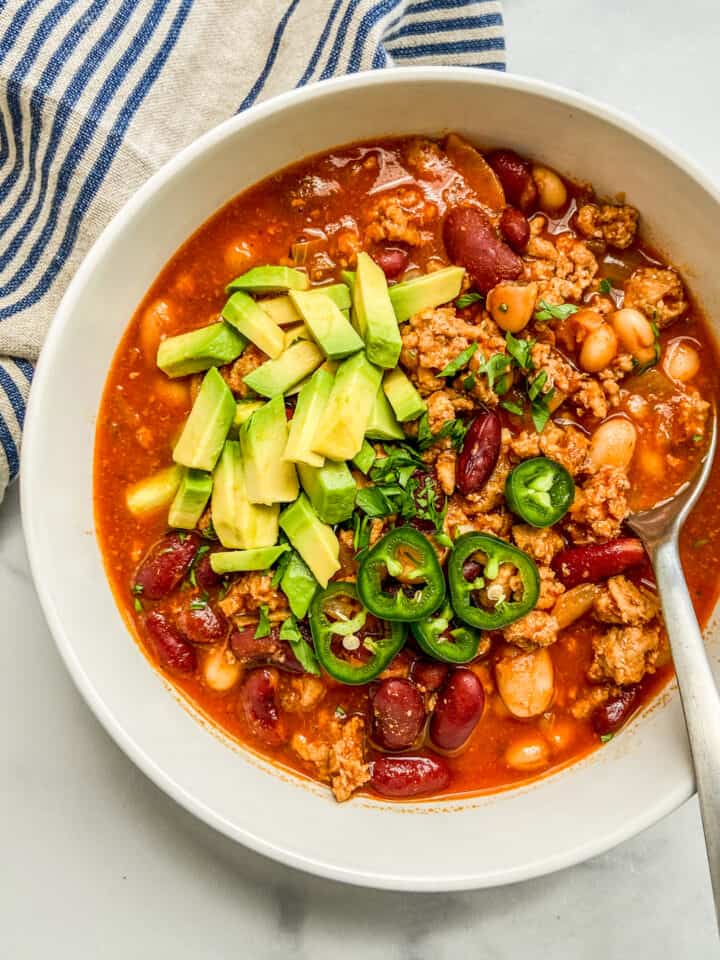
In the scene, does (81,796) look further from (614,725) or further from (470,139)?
(470,139)

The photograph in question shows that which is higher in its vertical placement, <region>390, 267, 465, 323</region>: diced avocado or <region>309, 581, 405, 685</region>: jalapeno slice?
<region>390, 267, 465, 323</region>: diced avocado

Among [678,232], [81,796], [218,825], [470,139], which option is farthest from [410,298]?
[81,796]

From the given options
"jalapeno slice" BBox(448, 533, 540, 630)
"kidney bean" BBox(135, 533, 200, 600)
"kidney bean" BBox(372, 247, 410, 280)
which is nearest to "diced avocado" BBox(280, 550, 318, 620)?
"kidney bean" BBox(135, 533, 200, 600)

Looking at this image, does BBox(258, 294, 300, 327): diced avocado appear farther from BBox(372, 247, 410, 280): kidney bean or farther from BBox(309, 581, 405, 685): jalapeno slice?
BBox(309, 581, 405, 685): jalapeno slice

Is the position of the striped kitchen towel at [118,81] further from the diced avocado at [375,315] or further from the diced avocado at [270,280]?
the diced avocado at [375,315]

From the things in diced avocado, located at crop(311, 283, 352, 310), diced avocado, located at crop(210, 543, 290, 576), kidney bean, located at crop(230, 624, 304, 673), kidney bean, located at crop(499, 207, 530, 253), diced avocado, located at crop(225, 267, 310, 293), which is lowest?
kidney bean, located at crop(230, 624, 304, 673)

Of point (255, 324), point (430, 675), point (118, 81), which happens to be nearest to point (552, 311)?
point (255, 324)

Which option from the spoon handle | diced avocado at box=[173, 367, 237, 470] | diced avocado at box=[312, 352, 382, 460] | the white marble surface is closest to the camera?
A: the spoon handle

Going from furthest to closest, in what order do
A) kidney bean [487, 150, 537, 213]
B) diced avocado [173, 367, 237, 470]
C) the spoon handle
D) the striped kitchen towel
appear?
1. the striped kitchen towel
2. kidney bean [487, 150, 537, 213]
3. diced avocado [173, 367, 237, 470]
4. the spoon handle
